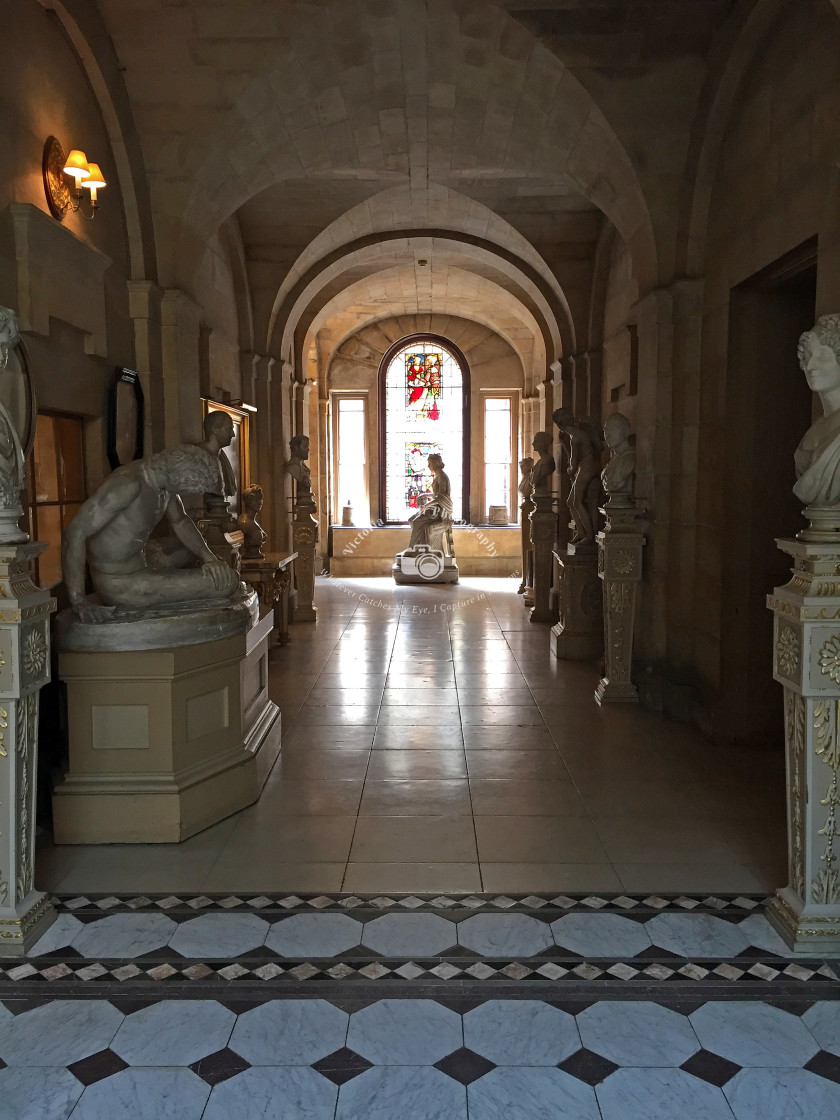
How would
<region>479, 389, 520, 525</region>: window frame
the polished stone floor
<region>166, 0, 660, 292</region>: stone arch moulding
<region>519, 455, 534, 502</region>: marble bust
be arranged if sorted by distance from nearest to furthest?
1. the polished stone floor
2. <region>166, 0, 660, 292</region>: stone arch moulding
3. <region>519, 455, 534, 502</region>: marble bust
4. <region>479, 389, 520, 525</region>: window frame

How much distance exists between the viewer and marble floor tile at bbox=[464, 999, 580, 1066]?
2742 millimetres

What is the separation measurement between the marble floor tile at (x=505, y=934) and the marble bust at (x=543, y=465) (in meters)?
8.17

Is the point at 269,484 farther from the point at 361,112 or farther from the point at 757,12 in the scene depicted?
the point at 757,12

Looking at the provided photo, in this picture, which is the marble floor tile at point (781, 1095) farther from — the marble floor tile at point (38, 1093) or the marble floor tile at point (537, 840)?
the marble floor tile at point (38, 1093)

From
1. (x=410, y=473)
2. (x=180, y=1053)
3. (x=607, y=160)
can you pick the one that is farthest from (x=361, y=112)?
(x=410, y=473)

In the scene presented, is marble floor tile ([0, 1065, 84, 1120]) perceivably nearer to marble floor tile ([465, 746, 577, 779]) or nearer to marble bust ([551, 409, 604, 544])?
marble floor tile ([465, 746, 577, 779])

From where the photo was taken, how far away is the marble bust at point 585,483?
28.7 ft

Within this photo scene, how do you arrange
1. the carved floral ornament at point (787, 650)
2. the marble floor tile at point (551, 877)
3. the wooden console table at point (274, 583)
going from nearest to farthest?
the carved floral ornament at point (787, 650) < the marble floor tile at point (551, 877) < the wooden console table at point (274, 583)

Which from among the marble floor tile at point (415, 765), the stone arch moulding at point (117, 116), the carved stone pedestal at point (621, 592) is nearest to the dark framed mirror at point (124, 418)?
the stone arch moulding at point (117, 116)

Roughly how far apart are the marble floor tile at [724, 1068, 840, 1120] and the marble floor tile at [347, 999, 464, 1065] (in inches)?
A: 32.1

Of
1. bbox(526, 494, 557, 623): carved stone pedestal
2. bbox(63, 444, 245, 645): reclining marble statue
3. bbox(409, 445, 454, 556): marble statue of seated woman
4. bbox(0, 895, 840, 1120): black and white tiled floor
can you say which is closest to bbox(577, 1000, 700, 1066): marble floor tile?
bbox(0, 895, 840, 1120): black and white tiled floor

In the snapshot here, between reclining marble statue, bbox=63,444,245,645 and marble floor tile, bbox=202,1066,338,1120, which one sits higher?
reclining marble statue, bbox=63,444,245,645

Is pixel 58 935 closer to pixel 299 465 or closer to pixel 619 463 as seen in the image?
pixel 619 463

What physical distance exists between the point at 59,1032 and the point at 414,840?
72.7 inches
